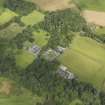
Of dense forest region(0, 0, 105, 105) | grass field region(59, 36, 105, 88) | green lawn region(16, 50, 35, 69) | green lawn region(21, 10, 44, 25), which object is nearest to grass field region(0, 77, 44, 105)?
dense forest region(0, 0, 105, 105)

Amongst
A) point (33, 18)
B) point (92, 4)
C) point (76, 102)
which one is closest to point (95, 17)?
point (92, 4)

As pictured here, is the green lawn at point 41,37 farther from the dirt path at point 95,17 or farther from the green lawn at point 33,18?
the dirt path at point 95,17

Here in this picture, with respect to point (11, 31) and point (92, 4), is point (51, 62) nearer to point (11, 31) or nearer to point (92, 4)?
point (11, 31)

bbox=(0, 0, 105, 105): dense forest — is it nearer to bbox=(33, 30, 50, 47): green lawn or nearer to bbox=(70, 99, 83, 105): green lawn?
bbox=(70, 99, 83, 105): green lawn

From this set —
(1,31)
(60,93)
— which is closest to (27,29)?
(1,31)

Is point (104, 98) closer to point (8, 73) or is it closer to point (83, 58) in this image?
point (83, 58)

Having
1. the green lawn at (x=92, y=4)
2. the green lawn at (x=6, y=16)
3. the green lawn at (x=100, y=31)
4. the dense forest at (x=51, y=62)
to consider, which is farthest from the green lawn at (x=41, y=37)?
the green lawn at (x=92, y=4)
